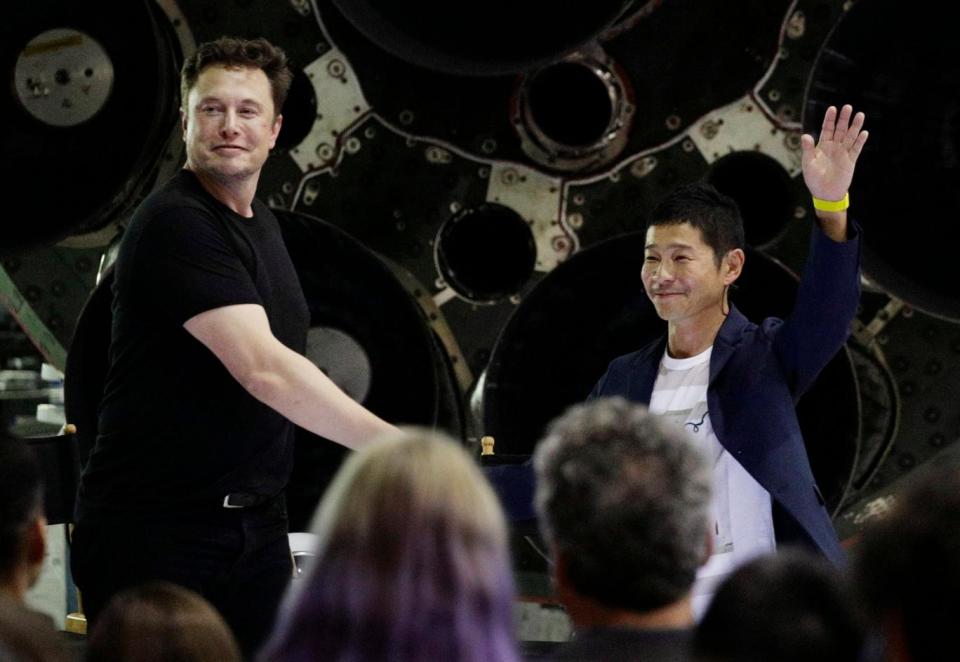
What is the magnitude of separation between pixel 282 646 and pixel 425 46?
7.47 ft

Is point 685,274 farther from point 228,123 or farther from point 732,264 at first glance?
point 228,123

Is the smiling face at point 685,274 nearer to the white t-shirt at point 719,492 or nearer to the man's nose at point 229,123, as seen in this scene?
the white t-shirt at point 719,492

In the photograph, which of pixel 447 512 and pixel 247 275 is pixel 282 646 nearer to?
pixel 447 512

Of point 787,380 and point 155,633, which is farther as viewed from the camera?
point 787,380

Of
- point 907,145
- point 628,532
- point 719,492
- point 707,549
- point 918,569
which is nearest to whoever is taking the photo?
point 918,569

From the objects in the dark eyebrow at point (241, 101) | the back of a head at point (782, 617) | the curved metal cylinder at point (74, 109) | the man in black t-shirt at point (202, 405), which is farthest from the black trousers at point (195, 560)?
the curved metal cylinder at point (74, 109)

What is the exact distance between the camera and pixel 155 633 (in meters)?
1.74

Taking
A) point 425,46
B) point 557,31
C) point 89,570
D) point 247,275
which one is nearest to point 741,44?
point 557,31

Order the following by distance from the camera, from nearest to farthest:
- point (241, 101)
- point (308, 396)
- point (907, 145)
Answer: point (308, 396) < point (241, 101) < point (907, 145)

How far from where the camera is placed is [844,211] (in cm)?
259

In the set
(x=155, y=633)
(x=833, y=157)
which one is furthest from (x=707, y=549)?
(x=833, y=157)

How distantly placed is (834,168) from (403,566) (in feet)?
4.88

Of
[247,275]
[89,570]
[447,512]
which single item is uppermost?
[247,275]

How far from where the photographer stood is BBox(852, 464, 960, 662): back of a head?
132 cm
